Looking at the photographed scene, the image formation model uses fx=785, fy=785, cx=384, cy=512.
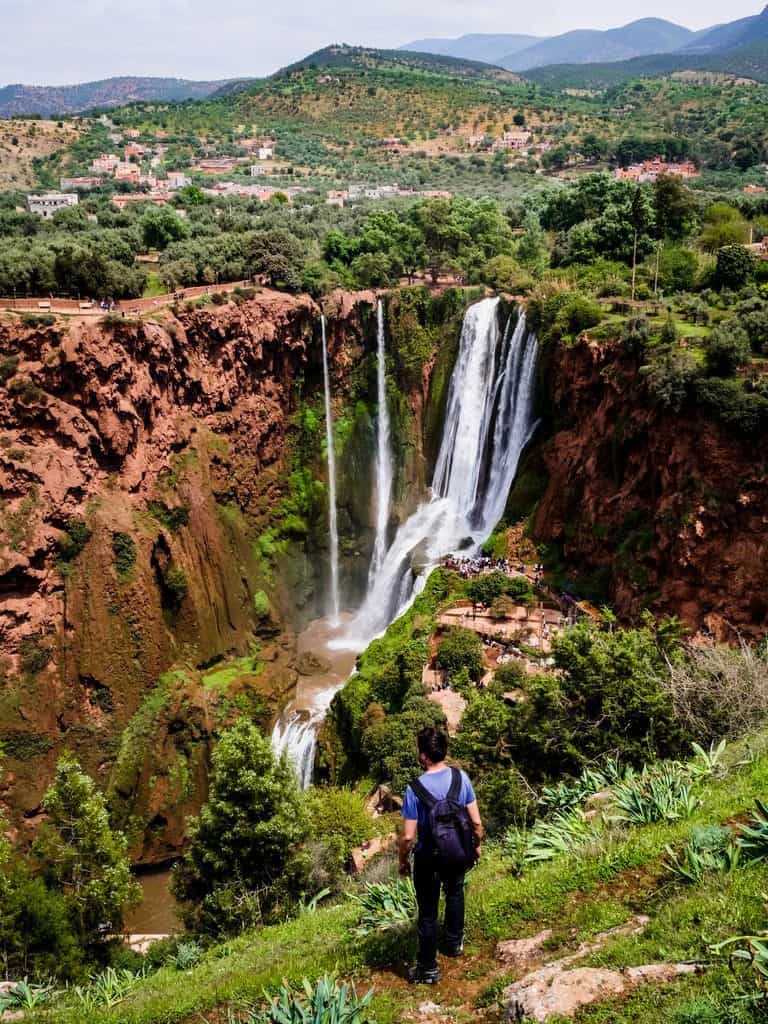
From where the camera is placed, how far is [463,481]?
1531 inches

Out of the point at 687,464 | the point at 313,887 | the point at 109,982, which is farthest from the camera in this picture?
the point at 687,464

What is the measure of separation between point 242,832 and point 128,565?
16.8 metres

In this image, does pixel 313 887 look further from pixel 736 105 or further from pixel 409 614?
pixel 736 105

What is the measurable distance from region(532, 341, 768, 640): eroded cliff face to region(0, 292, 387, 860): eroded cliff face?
1422cm

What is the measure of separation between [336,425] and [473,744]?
1074 inches

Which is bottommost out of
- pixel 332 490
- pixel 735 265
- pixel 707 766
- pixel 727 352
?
pixel 332 490

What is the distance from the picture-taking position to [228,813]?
58.6ft

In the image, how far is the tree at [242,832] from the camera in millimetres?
17203

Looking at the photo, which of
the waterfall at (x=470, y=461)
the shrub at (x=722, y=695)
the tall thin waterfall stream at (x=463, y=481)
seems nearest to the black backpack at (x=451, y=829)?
the shrub at (x=722, y=695)

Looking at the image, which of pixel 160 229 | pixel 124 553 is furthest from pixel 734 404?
pixel 160 229

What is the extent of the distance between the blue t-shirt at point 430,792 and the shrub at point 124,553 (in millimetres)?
26865

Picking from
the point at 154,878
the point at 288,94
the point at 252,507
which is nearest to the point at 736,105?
the point at 288,94

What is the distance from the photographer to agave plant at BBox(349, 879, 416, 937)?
8.29 metres

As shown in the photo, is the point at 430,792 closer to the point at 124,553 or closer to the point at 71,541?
the point at 71,541
